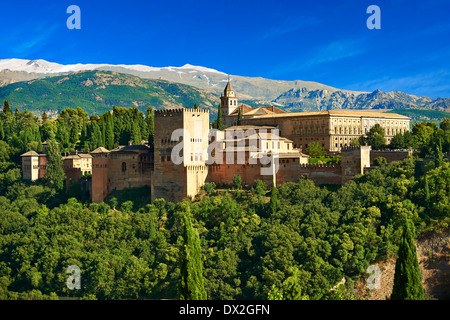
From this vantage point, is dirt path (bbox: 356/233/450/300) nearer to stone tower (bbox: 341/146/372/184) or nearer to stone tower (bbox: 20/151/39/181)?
stone tower (bbox: 341/146/372/184)

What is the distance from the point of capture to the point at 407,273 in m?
27.5

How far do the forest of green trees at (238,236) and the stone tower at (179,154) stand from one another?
143 cm

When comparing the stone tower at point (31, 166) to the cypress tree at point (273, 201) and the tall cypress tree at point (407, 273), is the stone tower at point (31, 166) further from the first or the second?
the tall cypress tree at point (407, 273)

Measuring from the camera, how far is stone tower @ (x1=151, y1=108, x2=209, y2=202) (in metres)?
52.7

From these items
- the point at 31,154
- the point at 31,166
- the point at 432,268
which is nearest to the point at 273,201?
the point at 432,268

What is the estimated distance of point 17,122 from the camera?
287 ft

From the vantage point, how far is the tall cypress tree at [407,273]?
27.6 meters

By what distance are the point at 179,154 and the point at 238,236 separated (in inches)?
415

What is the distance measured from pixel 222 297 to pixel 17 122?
2336 inches

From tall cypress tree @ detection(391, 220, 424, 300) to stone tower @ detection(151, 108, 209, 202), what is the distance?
27.7 m

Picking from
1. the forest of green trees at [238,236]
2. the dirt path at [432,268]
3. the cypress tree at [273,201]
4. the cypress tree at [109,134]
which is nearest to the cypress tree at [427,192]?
the forest of green trees at [238,236]

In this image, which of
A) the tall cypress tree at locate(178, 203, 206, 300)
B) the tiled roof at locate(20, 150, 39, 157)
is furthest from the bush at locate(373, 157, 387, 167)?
the tiled roof at locate(20, 150, 39, 157)
